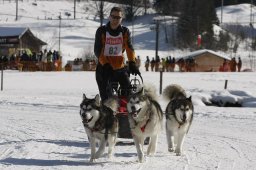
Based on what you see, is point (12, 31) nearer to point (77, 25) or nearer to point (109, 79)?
point (77, 25)

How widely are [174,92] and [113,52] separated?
48.0 inches

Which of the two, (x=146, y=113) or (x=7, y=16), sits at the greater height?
(x=7, y=16)

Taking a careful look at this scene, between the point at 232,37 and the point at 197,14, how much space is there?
22.8 ft

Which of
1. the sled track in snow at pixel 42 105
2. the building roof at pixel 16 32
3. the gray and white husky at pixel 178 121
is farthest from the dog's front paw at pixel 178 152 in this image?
the building roof at pixel 16 32

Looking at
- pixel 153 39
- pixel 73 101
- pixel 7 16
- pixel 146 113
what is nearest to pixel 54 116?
pixel 73 101

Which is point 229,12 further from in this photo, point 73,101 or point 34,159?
point 34,159

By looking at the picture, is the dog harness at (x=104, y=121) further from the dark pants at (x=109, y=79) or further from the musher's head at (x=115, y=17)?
the musher's head at (x=115, y=17)

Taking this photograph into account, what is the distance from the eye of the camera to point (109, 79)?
24.3 feet

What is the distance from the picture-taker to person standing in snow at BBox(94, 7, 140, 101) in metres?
7.18

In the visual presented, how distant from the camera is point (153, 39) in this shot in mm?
74000

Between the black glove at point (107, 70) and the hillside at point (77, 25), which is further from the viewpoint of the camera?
the hillside at point (77, 25)

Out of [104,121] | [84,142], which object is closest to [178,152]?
[104,121]

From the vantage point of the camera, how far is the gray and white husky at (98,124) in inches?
244

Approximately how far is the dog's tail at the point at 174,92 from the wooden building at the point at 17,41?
42.9 metres
